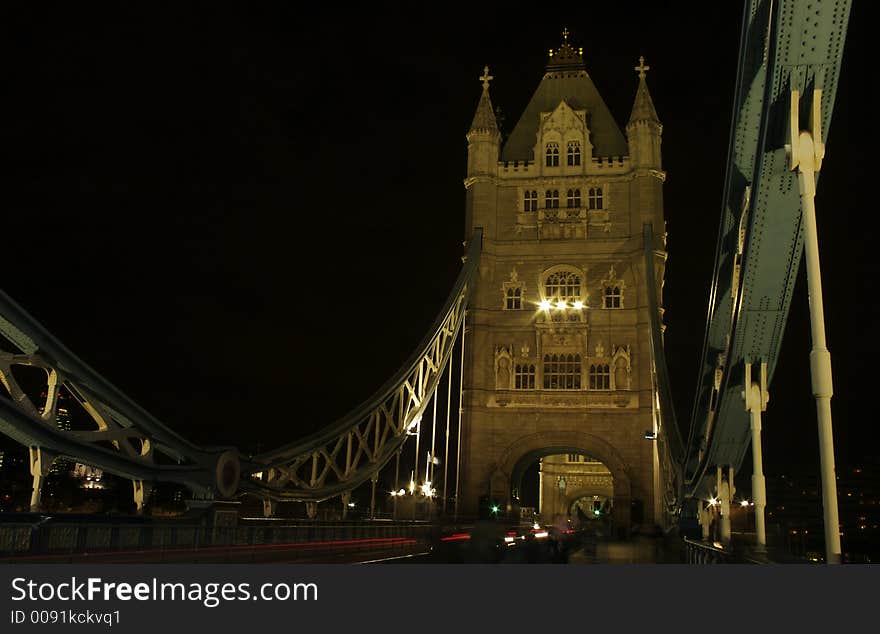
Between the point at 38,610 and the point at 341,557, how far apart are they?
11.3 meters

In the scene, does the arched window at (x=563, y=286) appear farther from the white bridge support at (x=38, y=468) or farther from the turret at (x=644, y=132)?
the white bridge support at (x=38, y=468)

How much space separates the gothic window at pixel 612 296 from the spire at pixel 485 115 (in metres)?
10.4

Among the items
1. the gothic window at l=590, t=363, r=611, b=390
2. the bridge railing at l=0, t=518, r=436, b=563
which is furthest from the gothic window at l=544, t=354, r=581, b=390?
the bridge railing at l=0, t=518, r=436, b=563

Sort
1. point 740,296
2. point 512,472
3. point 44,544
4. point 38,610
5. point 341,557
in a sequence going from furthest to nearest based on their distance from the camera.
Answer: point 512,472 < point 341,557 < point 740,296 < point 44,544 < point 38,610

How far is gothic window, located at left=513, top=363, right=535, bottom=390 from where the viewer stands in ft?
142

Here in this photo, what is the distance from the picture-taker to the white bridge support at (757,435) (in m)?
14.7

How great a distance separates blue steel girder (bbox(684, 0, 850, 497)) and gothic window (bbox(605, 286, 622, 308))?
24165 mm

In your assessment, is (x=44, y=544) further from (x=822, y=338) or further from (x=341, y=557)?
(x=822, y=338)

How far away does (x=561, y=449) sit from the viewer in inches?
1681

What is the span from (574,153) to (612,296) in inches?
314

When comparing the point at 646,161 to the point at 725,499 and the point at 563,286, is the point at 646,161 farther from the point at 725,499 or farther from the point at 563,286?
the point at 725,499

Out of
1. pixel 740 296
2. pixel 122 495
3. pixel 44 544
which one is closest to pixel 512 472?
pixel 122 495

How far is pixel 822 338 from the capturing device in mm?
9047

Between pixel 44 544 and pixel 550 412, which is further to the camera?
pixel 550 412
